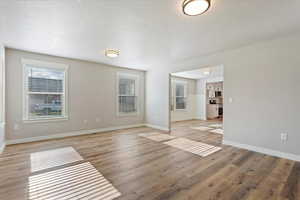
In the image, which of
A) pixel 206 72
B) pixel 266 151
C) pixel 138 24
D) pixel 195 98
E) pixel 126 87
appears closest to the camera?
pixel 138 24

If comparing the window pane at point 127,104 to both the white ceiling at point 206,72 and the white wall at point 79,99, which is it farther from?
the white ceiling at point 206,72

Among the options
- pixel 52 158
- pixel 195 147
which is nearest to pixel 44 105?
pixel 52 158

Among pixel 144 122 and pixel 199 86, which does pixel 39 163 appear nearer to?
pixel 144 122

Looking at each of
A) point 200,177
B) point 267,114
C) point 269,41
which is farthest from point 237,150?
point 269,41

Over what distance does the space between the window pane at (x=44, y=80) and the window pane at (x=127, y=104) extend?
7.22 feet

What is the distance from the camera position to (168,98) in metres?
5.52

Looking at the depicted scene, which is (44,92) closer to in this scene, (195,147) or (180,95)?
(195,147)

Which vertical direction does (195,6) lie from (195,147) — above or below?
above

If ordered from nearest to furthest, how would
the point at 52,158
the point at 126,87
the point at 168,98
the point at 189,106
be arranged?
1. the point at 52,158
2. the point at 168,98
3. the point at 126,87
4. the point at 189,106

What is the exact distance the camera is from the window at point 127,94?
5.94 m

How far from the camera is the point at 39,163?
2707 mm

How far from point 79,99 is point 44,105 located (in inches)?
38.1

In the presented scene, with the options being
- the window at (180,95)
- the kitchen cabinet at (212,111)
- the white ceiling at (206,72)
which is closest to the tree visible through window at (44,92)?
the white ceiling at (206,72)

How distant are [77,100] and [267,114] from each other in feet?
17.3
